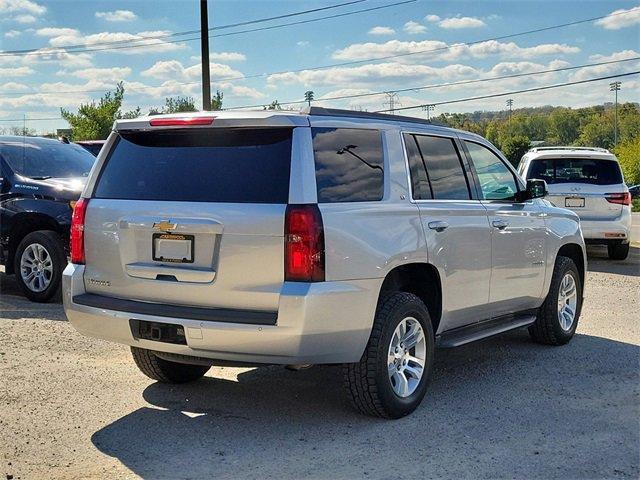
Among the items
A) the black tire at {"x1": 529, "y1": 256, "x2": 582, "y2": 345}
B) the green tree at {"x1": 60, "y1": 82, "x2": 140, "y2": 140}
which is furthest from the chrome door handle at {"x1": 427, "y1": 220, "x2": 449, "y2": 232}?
→ the green tree at {"x1": 60, "y1": 82, "x2": 140, "y2": 140}

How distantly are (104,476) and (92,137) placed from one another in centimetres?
4515

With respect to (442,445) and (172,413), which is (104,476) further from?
(442,445)

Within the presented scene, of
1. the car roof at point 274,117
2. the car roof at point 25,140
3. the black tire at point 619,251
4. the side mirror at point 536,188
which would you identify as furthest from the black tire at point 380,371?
the black tire at point 619,251

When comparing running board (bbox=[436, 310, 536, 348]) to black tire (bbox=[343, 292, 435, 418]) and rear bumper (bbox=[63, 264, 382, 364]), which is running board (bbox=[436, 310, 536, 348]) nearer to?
black tire (bbox=[343, 292, 435, 418])

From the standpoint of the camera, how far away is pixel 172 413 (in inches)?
211

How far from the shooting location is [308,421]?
5215 millimetres

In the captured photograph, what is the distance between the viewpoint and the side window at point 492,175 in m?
6.54

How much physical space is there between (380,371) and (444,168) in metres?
1.80

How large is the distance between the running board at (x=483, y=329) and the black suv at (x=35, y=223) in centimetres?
497

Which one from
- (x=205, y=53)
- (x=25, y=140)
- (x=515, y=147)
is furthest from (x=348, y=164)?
(x=515, y=147)

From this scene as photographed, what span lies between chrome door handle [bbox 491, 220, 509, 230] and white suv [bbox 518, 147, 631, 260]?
7277 millimetres

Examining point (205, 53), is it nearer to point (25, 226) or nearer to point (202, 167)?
point (25, 226)

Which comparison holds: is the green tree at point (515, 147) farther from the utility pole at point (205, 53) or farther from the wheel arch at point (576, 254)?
the wheel arch at point (576, 254)

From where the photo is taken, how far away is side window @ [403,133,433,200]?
5.57 meters
